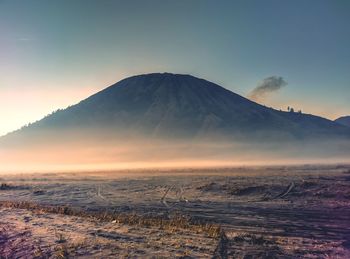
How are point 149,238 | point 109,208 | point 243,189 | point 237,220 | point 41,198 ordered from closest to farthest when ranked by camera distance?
point 149,238, point 237,220, point 109,208, point 243,189, point 41,198

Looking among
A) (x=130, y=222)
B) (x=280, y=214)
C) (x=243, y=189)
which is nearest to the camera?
(x=130, y=222)

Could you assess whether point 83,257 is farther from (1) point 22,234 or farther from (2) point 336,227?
(2) point 336,227

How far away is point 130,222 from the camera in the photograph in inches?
1046

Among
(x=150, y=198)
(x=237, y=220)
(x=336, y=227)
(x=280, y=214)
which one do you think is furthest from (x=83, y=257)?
(x=150, y=198)

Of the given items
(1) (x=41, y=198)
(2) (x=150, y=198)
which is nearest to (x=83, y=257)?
(2) (x=150, y=198)

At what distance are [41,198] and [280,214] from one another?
29.1 metres

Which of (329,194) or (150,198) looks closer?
(329,194)

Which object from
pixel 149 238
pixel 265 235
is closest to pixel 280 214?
pixel 265 235

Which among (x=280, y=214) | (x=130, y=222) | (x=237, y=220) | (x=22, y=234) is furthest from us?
(x=280, y=214)

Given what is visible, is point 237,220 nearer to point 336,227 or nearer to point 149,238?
point 336,227

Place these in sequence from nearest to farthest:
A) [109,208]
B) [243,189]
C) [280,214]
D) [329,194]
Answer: [280,214] → [109,208] → [329,194] → [243,189]

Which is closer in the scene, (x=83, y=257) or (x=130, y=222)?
(x=83, y=257)

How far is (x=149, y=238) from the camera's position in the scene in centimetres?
2159

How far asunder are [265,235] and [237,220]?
5.70 metres
